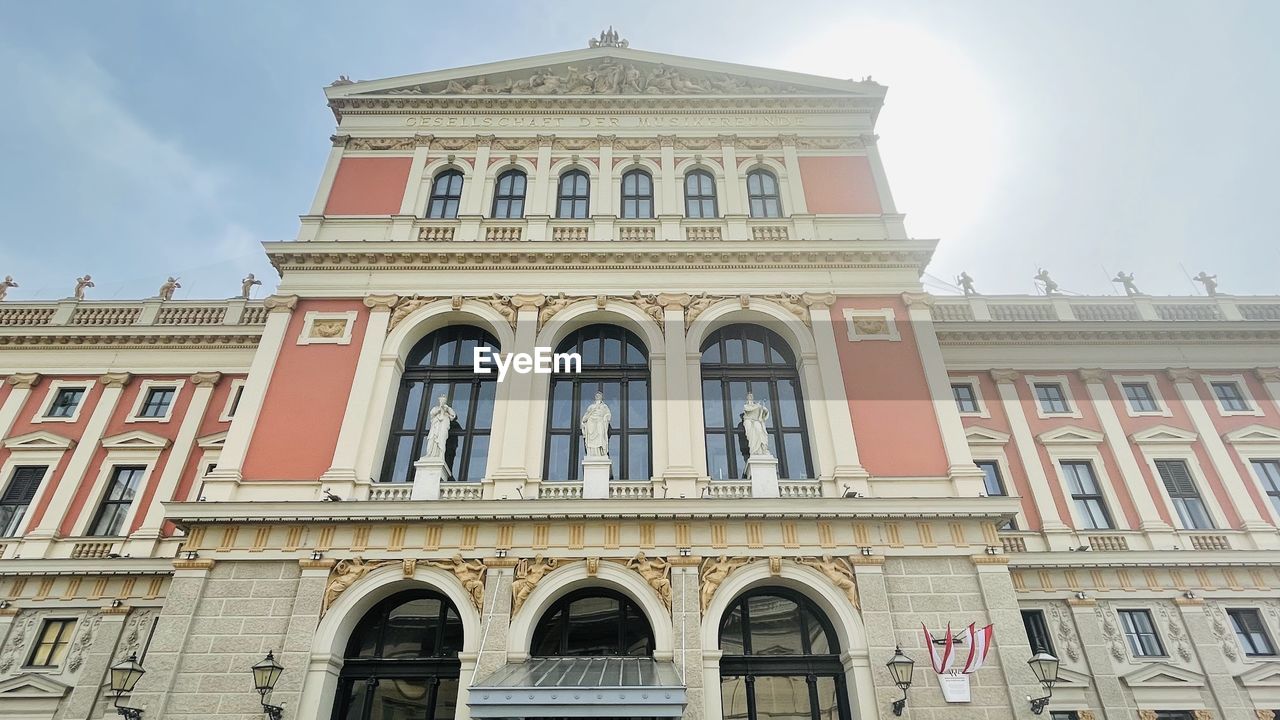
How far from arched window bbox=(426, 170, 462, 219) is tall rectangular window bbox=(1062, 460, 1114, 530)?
2090cm

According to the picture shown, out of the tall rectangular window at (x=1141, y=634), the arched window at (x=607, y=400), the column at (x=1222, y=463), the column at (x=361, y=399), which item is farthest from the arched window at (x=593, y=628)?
the column at (x=1222, y=463)

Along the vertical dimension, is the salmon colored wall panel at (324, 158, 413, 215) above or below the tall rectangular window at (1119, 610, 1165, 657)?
above

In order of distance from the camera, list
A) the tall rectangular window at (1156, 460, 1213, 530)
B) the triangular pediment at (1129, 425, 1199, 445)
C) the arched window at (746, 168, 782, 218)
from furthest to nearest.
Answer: the triangular pediment at (1129, 425, 1199, 445) → the arched window at (746, 168, 782, 218) → the tall rectangular window at (1156, 460, 1213, 530)

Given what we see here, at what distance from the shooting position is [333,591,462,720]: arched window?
15.2 m

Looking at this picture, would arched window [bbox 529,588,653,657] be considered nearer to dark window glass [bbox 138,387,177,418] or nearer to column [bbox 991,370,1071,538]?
column [bbox 991,370,1071,538]

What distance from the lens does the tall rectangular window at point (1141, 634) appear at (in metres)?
20.0

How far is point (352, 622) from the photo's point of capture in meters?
15.6

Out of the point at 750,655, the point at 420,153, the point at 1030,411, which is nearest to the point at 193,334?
the point at 420,153

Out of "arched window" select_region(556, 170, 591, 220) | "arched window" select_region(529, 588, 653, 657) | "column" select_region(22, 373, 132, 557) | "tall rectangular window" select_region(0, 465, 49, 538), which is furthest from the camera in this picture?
"arched window" select_region(556, 170, 591, 220)

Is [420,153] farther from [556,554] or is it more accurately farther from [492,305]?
[556,554]

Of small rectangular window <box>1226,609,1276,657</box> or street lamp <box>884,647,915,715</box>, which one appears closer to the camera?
street lamp <box>884,647,915,715</box>

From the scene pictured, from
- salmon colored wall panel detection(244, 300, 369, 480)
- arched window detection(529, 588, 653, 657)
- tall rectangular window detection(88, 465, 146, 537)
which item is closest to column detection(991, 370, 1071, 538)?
arched window detection(529, 588, 653, 657)

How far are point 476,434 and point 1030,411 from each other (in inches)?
711

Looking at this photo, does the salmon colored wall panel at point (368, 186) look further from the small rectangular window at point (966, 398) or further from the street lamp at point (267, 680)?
the small rectangular window at point (966, 398)
